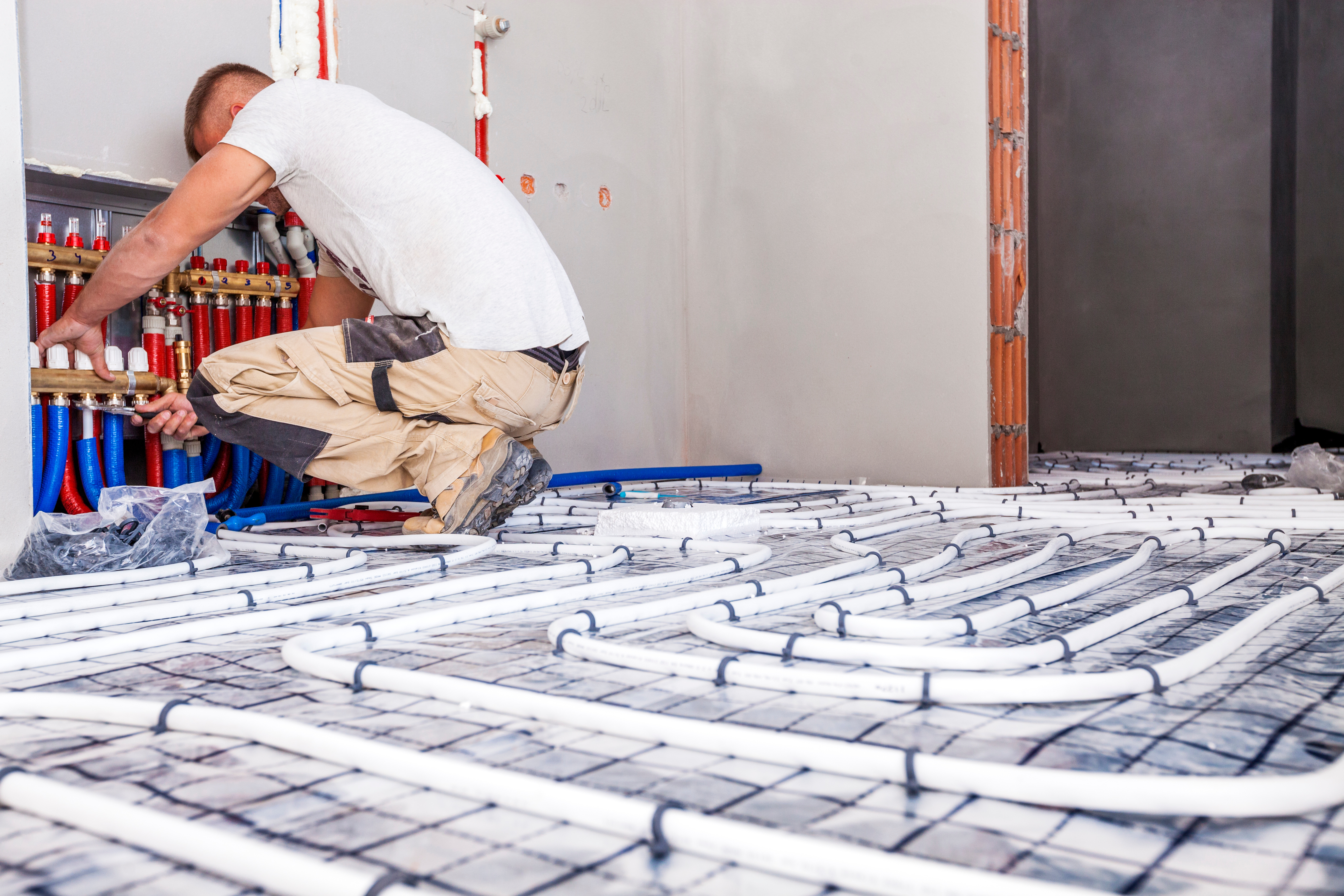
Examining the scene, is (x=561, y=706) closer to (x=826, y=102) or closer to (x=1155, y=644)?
(x=1155, y=644)

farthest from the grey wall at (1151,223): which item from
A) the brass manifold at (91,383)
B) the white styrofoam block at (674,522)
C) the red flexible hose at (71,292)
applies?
the red flexible hose at (71,292)

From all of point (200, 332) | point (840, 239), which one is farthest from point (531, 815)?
point (840, 239)

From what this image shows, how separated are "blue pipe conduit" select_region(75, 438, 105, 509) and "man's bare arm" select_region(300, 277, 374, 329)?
0.61 m

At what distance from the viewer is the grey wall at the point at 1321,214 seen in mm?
6516

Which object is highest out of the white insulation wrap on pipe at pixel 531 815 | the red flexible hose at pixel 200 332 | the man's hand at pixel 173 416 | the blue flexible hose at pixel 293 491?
the red flexible hose at pixel 200 332

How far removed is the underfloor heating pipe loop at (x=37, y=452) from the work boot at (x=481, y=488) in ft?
2.98

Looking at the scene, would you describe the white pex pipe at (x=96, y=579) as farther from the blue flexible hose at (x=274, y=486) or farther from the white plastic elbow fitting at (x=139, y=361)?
the blue flexible hose at (x=274, y=486)

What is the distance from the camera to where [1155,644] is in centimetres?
139

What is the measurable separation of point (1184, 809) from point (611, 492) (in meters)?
2.74

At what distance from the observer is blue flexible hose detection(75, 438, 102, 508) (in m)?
2.61

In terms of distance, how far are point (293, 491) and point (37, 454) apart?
2.48ft

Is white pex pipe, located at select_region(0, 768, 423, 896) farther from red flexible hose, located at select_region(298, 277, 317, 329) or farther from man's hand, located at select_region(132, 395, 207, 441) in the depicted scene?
red flexible hose, located at select_region(298, 277, 317, 329)

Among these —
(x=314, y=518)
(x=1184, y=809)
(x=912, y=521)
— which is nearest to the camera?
(x=1184, y=809)

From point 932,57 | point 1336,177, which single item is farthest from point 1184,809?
point 1336,177
